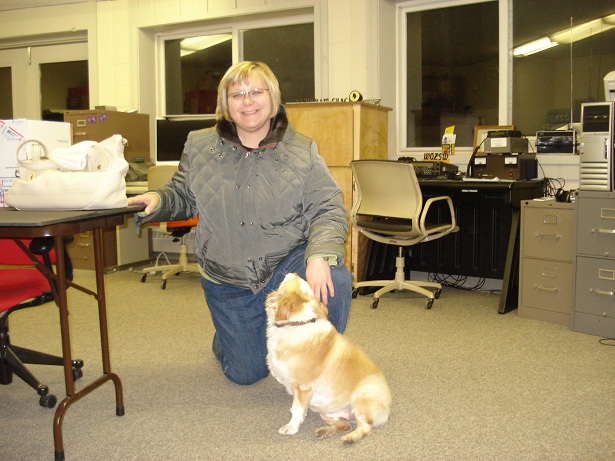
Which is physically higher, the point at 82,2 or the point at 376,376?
the point at 82,2

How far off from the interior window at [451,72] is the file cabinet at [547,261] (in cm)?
132

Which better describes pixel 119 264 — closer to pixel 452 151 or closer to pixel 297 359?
pixel 452 151

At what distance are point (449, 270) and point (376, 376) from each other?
8.62 feet

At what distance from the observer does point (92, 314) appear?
378 cm

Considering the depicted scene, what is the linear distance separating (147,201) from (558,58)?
346 centimetres

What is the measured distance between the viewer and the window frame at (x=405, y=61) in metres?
4.58

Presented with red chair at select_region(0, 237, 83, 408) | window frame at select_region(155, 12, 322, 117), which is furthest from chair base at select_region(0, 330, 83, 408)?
window frame at select_region(155, 12, 322, 117)

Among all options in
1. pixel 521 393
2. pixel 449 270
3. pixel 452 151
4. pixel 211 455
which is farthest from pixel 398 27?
pixel 211 455

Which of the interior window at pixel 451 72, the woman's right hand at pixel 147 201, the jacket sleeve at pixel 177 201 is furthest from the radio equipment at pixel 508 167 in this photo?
the woman's right hand at pixel 147 201

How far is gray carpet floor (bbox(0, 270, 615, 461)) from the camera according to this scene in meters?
2.01

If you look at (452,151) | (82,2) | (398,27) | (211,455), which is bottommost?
(211,455)

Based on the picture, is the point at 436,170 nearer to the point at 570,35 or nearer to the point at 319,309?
the point at 570,35

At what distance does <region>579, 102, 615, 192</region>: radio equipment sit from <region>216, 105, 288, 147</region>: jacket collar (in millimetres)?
1819

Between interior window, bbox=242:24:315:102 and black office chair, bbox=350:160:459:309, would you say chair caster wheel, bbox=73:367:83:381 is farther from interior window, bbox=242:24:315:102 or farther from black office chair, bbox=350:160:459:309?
interior window, bbox=242:24:315:102
